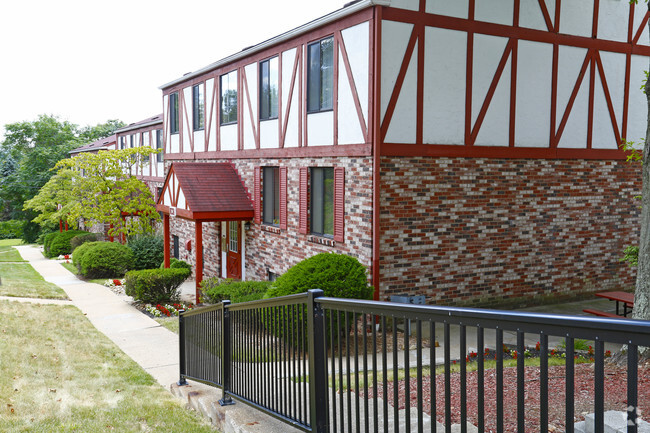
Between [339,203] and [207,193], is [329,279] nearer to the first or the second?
[339,203]

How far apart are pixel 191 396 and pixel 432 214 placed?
6.73 meters

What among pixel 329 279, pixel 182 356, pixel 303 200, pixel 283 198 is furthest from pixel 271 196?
pixel 182 356

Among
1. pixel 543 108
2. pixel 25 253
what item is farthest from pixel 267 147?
pixel 25 253

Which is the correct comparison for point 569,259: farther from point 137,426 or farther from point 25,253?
point 25,253

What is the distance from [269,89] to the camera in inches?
619

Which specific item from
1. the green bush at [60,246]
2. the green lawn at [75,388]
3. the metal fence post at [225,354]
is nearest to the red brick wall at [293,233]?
the green lawn at [75,388]

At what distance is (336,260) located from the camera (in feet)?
34.9

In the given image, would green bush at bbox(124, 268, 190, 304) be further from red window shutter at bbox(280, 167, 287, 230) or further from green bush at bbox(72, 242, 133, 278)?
green bush at bbox(72, 242, 133, 278)

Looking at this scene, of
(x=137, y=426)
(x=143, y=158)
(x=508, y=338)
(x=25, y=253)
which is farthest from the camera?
(x=25, y=253)

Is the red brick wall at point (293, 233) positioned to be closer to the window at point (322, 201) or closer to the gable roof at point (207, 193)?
the window at point (322, 201)

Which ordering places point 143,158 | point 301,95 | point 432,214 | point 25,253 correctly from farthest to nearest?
point 25,253 < point 143,158 < point 301,95 < point 432,214

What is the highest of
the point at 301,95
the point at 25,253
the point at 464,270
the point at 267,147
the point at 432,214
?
the point at 301,95

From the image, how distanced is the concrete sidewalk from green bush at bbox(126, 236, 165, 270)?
2.45 m

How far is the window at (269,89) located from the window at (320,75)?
1.94m
